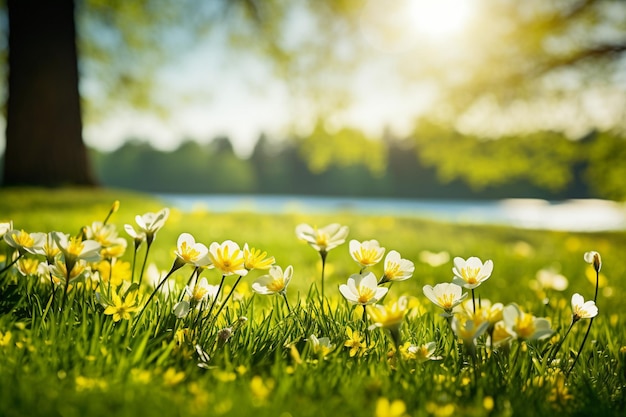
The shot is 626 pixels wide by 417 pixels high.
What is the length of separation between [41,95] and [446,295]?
9.92 meters

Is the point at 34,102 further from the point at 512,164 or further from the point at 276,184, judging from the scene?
the point at 276,184

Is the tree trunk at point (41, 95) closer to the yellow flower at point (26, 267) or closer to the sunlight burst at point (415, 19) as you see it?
the sunlight burst at point (415, 19)

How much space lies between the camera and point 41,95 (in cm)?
936

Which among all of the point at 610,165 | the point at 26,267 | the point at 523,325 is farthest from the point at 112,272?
the point at 610,165

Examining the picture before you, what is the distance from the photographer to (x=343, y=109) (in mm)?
10797

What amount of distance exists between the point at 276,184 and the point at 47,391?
65.9 meters

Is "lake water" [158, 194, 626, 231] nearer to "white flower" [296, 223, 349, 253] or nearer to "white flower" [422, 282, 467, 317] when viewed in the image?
"white flower" [296, 223, 349, 253]

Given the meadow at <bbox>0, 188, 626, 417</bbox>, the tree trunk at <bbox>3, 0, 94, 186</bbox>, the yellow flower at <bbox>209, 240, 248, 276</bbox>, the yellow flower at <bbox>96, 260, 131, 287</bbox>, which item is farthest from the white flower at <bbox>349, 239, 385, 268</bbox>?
the tree trunk at <bbox>3, 0, 94, 186</bbox>

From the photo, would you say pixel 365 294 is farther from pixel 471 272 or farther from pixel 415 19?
pixel 415 19

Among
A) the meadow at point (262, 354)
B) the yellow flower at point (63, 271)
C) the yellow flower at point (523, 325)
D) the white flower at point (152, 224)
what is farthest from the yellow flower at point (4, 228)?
the yellow flower at point (523, 325)

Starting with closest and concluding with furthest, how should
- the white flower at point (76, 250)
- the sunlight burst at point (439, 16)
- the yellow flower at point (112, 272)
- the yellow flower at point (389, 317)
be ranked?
the yellow flower at point (389, 317), the white flower at point (76, 250), the yellow flower at point (112, 272), the sunlight burst at point (439, 16)

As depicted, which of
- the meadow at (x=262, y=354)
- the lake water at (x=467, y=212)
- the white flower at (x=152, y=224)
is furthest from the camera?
the lake water at (x=467, y=212)

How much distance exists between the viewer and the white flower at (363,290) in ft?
4.51

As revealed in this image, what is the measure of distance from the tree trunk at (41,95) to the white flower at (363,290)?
9.50 meters
